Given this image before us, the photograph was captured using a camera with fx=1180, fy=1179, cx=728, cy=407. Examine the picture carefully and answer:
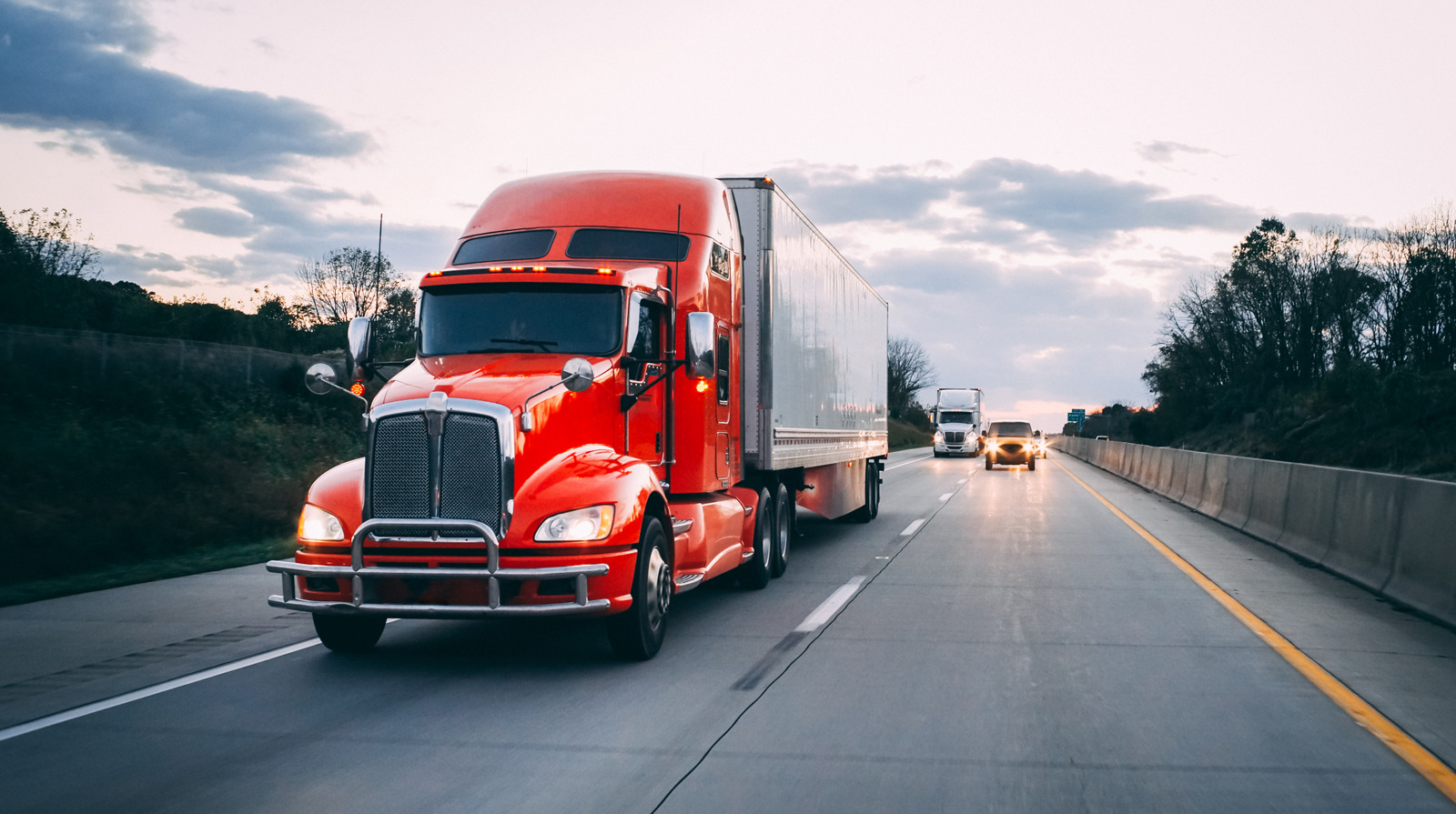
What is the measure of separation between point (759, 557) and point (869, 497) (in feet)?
27.8

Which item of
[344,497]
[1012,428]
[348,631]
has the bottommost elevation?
[348,631]

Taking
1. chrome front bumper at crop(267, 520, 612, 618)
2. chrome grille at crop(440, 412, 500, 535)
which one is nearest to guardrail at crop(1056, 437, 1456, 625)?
chrome front bumper at crop(267, 520, 612, 618)

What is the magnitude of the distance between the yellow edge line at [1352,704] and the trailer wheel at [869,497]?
27.1 feet

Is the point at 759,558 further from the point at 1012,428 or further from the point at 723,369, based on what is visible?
the point at 1012,428

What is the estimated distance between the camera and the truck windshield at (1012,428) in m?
45.1

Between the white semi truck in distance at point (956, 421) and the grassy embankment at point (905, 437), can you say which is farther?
the grassy embankment at point (905, 437)

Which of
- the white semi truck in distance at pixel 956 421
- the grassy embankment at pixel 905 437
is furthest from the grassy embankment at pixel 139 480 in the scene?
the grassy embankment at pixel 905 437

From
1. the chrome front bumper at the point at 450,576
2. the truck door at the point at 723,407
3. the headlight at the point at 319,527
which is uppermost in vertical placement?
the truck door at the point at 723,407

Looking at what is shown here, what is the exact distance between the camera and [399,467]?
7.53m

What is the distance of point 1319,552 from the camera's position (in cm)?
1350

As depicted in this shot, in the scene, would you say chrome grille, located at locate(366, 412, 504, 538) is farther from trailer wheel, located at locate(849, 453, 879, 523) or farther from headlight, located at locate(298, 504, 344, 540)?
trailer wheel, located at locate(849, 453, 879, 523)

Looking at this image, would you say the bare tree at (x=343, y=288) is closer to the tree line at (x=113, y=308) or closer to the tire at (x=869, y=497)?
the tree line at (x=113, y=308)

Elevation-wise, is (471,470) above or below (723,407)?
below

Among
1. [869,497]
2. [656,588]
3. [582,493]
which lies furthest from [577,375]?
[869,497]
